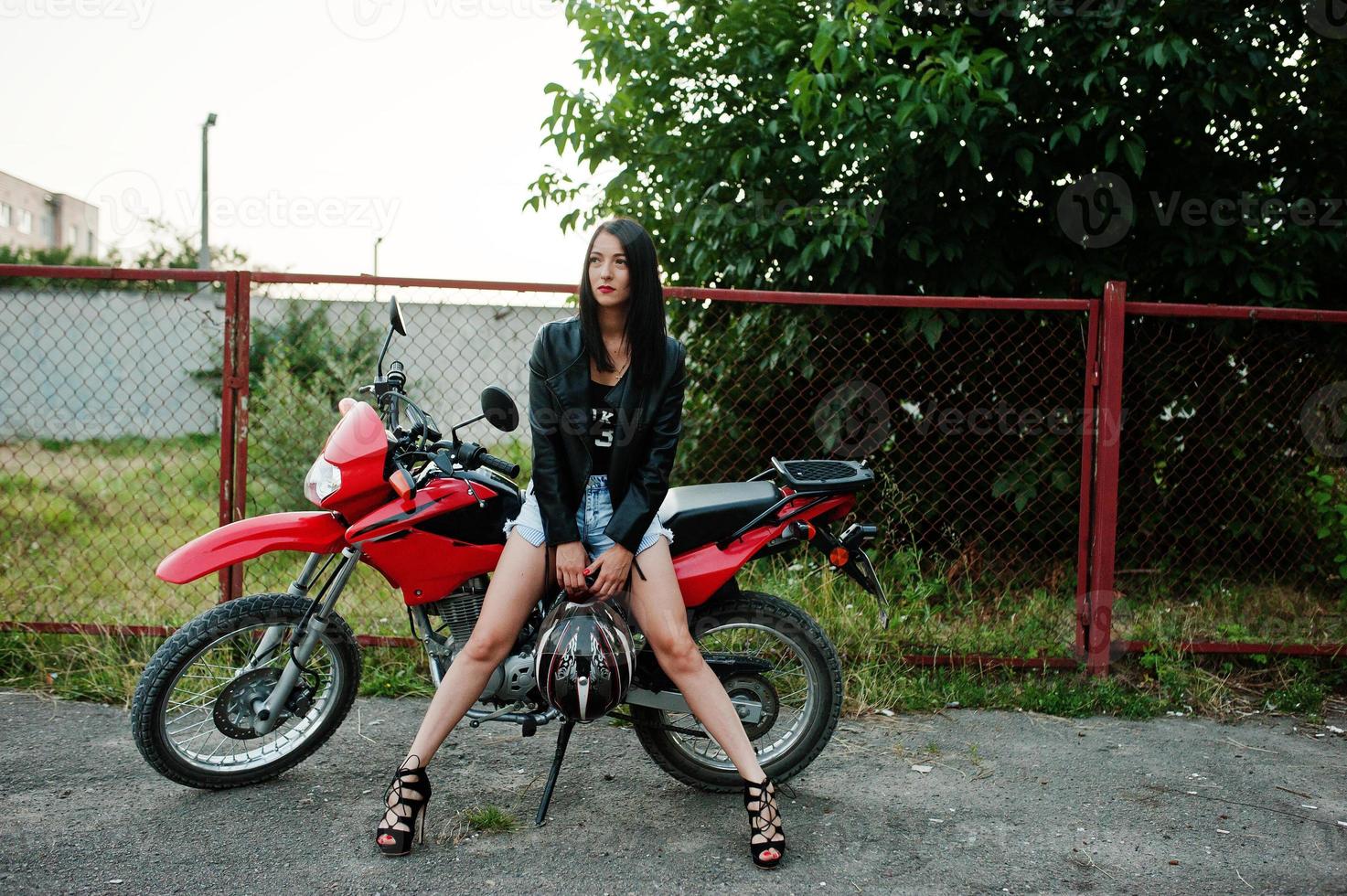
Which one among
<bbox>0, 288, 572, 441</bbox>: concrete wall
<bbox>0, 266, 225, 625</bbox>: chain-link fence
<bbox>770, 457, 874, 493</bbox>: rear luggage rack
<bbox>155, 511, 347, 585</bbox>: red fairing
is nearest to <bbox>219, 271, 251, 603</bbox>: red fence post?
<bbox>0, 266, 225, 625</bbox>: chain-link fence

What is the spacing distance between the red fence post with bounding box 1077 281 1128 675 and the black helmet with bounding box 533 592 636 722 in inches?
97.7

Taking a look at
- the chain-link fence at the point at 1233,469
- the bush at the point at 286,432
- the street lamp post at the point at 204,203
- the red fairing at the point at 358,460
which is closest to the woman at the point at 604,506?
the red fairing at the point at 358,460

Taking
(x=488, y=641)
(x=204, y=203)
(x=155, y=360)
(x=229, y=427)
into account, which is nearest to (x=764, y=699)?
(x=488, y=641)

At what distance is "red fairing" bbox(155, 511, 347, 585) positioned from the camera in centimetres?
284

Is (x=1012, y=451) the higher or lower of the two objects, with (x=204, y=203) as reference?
lower

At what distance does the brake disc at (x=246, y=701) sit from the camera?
9.91 feet

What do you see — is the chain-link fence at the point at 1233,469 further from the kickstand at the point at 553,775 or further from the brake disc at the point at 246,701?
the brake disc at the point at 246,701

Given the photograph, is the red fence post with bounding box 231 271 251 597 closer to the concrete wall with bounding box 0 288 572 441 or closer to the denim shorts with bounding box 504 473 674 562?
the denim shorts with bounding box 504 473 674 562

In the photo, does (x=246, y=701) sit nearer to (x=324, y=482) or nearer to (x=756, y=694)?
(x=324, y=482)

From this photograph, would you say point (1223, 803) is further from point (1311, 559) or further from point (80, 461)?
point (80, 461)

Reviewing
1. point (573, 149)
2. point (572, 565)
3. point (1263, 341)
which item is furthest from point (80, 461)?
point (1263, 341)

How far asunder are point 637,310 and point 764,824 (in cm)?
155

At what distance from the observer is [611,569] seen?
9.24ft

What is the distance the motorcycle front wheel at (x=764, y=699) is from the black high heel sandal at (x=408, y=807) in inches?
27.4
